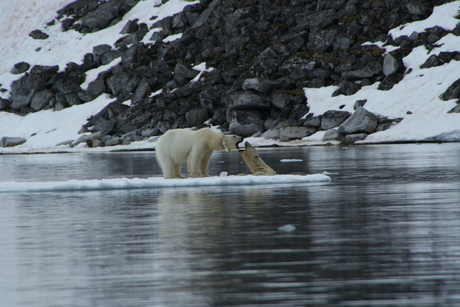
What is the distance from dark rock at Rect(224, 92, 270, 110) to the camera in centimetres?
6544

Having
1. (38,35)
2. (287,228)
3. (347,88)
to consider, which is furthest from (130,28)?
(287,228)

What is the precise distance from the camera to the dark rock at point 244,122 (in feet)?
210

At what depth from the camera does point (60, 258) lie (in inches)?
292

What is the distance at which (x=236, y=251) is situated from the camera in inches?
292

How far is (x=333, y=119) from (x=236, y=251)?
53.6 m

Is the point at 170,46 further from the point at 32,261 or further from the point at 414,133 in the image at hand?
the point at 32,261

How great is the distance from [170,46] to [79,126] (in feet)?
53.2

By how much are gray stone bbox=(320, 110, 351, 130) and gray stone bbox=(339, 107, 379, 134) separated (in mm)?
3236

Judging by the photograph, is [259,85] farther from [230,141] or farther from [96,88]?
[230,141]

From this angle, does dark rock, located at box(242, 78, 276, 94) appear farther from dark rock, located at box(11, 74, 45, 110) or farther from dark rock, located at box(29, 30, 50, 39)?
dark rock, located at box(29, 30, 50, 39)

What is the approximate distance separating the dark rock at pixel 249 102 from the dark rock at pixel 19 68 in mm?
40340

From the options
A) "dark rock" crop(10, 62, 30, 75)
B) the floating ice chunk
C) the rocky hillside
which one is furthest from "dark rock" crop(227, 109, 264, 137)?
the floating ice chunk

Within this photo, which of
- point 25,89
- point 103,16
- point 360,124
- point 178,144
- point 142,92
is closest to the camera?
point 178,144

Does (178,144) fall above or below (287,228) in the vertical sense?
below
